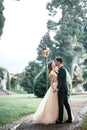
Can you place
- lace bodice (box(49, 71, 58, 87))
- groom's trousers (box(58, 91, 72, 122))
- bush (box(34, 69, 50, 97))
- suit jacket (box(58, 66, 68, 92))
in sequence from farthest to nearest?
1. bush (box(34, 69, 50, 97))
2. lace bodice (box(49, 71, 58, 87))
3. groom's trousers (box(58, 91, 72, 122))
4. suit jacket (box(58, 66, 68, 92))

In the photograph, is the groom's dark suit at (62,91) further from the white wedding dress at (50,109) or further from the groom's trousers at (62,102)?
the white wedding dress at (50,109)

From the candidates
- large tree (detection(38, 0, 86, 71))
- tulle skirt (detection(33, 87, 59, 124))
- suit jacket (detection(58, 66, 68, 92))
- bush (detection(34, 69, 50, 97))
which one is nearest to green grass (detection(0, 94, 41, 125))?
tulle skirt (detection(33, 87, 59, 124))

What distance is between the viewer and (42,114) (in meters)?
11.3

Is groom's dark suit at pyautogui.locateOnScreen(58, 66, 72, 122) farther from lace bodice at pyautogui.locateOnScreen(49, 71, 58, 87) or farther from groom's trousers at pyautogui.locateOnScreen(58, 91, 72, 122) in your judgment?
lace bodice at pyautogui.locateOnScreen(49, 71, 58, 87)

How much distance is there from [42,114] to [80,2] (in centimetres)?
2769

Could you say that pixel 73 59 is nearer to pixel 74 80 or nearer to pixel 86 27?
pixel 86 27

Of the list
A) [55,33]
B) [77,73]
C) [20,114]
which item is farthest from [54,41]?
[20,114]

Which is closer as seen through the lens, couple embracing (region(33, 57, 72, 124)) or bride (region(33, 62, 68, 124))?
couple embracing (region(33, 57, 72, 124))

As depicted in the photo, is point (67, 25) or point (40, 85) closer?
point (40, 85)

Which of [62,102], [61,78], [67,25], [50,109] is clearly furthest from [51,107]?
[67,25]

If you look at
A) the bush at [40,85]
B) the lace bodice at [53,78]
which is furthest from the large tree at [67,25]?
the lace bodice at [53,78]

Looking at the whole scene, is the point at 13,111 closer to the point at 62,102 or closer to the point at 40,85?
the point at 62,102

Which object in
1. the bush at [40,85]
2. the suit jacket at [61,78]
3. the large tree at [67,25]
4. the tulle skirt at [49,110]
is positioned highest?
the large tree at [67,25]

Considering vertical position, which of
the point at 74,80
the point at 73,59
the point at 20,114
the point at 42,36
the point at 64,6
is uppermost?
the point at 64,6
